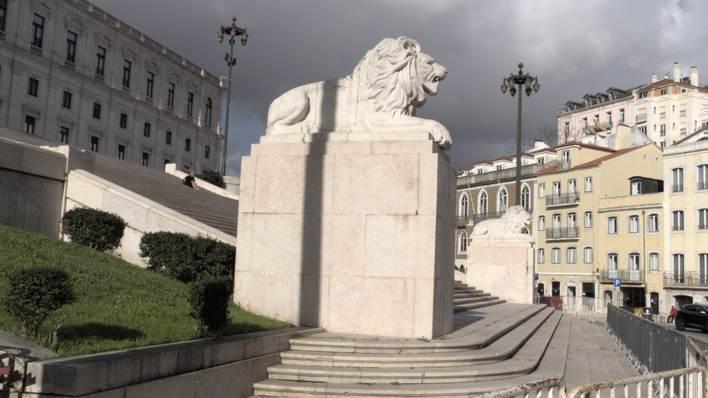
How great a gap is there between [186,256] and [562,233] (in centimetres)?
4798

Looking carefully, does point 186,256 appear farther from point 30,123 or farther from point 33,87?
point 33,87

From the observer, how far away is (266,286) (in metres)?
10.5

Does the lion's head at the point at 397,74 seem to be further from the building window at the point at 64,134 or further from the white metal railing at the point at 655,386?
the building window at the point at 64,134

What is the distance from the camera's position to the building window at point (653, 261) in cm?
4738

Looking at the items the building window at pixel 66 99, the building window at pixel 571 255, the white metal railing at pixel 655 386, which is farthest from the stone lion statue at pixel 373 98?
the building window at pixel 571 255

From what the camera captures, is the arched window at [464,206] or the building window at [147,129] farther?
the arched window at [464,206]

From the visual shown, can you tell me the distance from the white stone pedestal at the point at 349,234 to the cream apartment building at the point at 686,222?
40.6 m

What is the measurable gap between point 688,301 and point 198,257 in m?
42.5

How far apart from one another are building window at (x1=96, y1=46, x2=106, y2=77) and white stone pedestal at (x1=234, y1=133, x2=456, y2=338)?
48853mm

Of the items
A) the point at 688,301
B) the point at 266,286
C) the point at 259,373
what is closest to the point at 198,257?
the point at 266,286

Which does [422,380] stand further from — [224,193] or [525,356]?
[224,193]

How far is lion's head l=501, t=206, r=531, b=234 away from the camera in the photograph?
2545 centimetres

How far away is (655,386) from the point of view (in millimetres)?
5555

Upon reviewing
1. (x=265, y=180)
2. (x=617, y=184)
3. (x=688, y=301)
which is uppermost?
(x=617, y=184)
